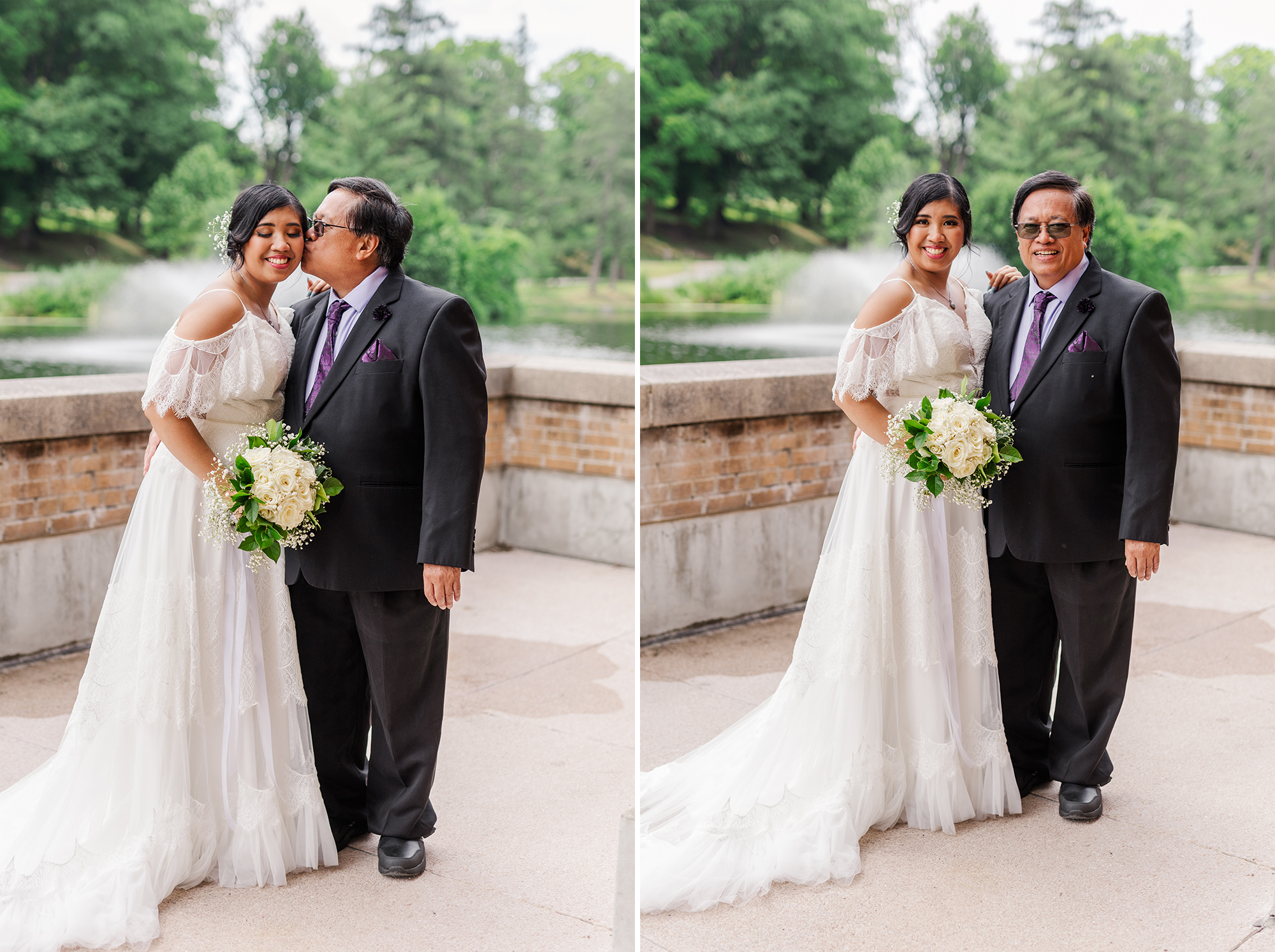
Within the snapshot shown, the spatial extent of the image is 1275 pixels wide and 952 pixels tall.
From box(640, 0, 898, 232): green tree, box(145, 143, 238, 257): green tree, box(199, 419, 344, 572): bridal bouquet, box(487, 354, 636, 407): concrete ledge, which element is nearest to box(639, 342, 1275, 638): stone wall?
box(487, 354, 636, 407): concrete ledge

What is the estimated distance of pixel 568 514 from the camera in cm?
789

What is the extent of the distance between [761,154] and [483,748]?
2034 cm

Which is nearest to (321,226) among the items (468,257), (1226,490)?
(1226,490)

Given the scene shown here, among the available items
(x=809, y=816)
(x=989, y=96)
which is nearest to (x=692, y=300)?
(x=989, y=96)

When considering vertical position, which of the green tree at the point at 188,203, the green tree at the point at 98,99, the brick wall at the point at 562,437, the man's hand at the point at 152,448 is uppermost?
the green tree at the point at 98,99

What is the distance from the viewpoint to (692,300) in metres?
22.0

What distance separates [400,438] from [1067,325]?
2273 mm

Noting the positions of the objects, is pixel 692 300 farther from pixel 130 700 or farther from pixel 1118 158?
pixel 130 700

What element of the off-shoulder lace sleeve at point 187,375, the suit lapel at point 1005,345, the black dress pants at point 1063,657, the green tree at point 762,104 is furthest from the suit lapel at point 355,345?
the green tree at point 762,104

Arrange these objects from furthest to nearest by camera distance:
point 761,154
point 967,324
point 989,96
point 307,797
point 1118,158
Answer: point 761,154
point 989,96
point 1118,158
point 967,324
point 307,797

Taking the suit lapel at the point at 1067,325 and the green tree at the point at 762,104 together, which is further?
the green tree at the point at 762,104

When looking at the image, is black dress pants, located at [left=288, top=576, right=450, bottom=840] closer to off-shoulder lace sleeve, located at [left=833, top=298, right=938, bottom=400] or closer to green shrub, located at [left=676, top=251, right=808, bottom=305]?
off-shoulder lace sleeve, located at [left=833, top=298, right=938, bottom=400]

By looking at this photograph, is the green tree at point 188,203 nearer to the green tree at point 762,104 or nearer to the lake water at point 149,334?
the lake water at point 149,334

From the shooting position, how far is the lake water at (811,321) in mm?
15289
